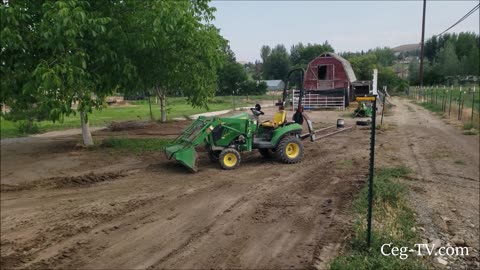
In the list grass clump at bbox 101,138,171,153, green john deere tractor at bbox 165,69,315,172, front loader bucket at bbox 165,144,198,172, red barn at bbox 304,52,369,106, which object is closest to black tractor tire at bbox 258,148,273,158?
green john deere tractor at bbox 165,69,315,172

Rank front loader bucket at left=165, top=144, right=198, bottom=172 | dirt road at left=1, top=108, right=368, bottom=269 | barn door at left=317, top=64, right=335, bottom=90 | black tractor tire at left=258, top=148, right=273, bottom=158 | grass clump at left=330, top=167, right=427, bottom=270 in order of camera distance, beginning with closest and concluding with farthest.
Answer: grass clump at left=330, top=167, right=427, bottom=270
dirt road at left=1, top=108, right=368, bottom=269
front loader bucket at left=165, top=144, right=198, bottom=172
barn door at left=317, top=64, right=335, bottom=90
black tractor tire at left=258, top=148, right=273, bottom=158

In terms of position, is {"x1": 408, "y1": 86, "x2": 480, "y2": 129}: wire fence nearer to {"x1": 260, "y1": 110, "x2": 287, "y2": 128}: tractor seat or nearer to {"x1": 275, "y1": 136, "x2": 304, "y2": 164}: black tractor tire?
{"x1": 275, "y1": 136, "x2": 304, "y2": 164}: black tractor tire

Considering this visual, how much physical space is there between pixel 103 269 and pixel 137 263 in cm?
33

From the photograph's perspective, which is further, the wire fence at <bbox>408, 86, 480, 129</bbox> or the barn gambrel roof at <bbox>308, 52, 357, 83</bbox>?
the wire fence at <bbox>408, 86, 480, 129</bbox>

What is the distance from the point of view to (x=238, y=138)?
9000 millimetres

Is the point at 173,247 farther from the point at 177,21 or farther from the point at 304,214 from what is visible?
the point at 177,21

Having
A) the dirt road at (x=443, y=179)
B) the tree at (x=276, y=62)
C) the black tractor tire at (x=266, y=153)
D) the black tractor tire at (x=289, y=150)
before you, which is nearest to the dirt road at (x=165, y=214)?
the black tractor tire at (x=289, y=150)

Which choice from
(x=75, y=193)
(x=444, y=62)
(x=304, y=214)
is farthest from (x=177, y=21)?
(x=444, y=62)

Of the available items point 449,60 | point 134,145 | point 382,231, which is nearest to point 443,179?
point 382,231

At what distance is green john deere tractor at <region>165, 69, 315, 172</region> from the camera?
8.43 meters

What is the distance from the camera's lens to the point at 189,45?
398 inches

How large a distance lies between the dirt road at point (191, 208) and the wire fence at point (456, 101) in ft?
25.8

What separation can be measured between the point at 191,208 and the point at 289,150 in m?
4.06

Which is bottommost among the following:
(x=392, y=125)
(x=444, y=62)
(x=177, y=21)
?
(x=392, y=125)
